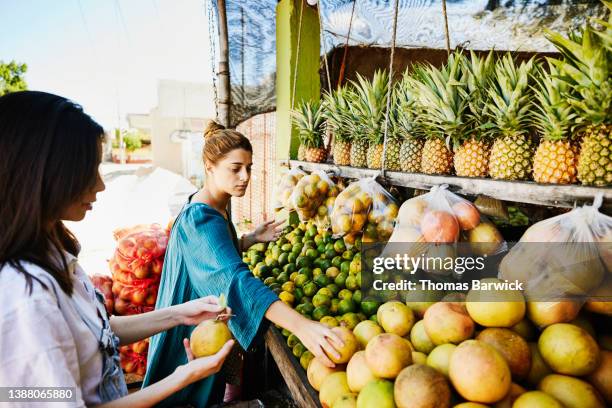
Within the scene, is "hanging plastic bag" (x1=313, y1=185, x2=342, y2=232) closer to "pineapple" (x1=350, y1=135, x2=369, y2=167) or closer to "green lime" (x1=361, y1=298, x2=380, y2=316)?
"pineapple" (x1=350, y1=135, x2=369, y2=167)

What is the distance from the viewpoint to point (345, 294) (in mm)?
2523

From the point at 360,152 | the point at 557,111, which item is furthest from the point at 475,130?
the point at 360,152

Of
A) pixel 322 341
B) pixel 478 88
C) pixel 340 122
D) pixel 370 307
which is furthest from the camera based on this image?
pixel 340 122

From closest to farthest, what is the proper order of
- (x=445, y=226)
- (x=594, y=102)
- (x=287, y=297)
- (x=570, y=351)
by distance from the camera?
1. (x=570, y=351)
2. (x=594, y=102)
3. (x=445, y=226)
4. (x=287, y=297)

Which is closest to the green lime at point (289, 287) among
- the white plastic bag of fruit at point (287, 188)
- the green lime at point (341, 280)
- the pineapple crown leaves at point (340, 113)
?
the green lime at point (341, 280)

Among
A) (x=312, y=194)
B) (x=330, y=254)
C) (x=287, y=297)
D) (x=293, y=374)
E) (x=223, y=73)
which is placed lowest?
(x=293, y=374)

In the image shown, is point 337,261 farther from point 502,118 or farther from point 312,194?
point 502,118

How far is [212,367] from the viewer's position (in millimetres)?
1623

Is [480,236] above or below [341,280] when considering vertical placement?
above

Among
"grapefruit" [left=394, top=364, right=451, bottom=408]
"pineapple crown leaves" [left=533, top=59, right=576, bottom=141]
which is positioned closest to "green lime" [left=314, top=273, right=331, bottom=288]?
"grapefruit" [left=394, top=364, right=451, bottom=408]

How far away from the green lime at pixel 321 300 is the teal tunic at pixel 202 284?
25.5 inches

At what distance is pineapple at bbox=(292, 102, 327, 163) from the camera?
3883mm

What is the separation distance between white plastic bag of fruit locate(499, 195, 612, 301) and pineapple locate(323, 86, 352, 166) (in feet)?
6.75

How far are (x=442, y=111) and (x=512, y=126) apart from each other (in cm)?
40
